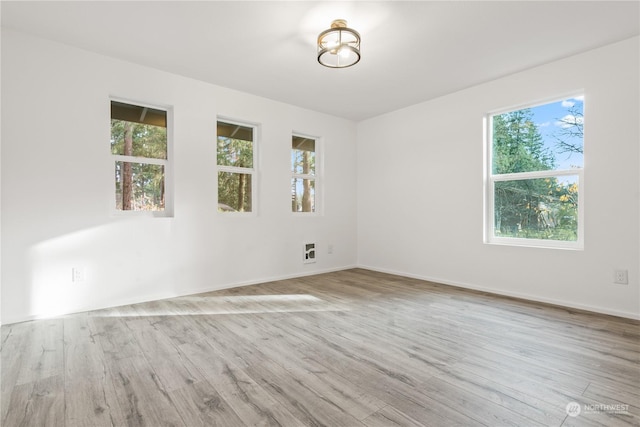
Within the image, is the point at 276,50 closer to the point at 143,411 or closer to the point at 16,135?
the point at 16,135

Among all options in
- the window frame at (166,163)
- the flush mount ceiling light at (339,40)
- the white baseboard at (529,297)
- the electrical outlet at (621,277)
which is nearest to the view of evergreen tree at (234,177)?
the window frame at (166,163)

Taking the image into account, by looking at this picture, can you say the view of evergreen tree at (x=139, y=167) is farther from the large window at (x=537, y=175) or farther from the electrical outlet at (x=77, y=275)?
the large window at (x=537, y=175)

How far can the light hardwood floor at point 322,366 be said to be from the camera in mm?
1526

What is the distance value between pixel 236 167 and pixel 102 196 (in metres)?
1.56

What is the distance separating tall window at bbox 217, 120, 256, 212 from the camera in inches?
163

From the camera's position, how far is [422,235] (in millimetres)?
4590

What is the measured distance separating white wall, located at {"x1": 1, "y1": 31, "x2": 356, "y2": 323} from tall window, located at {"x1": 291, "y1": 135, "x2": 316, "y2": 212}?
0.29 metres

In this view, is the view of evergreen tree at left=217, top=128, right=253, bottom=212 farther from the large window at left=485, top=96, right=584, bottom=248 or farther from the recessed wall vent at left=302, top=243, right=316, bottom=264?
the large window at left=485, top=96, right=584, bottom=248

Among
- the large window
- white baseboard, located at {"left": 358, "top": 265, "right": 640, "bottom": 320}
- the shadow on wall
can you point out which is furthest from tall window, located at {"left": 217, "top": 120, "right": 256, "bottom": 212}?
the large window

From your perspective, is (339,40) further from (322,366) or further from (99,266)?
(99,266)

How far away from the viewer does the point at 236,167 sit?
168 inches

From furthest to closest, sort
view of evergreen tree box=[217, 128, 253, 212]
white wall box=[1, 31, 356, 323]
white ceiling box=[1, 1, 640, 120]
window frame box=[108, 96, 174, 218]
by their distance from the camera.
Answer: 1. view of evergreen tree box=[217, 128, 253, 212]
2. window frame box=[108, 96, 174, 218]
3. white wall box=[1, 31, 356, 323]
4. white ceiling box=[1, 1, 640, 120]

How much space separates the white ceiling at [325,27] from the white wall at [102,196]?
28 centimetres

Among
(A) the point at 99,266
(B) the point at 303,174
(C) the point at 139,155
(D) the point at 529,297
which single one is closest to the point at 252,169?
(B) the point at 303,174
